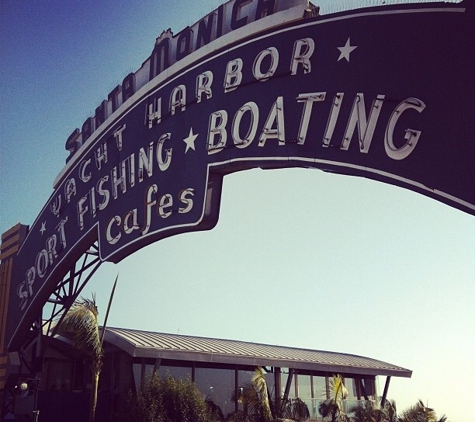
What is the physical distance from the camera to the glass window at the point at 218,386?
2098cm

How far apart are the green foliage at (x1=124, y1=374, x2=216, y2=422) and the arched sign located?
370cm

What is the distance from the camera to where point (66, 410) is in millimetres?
20578

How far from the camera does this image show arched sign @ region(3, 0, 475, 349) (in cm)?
791

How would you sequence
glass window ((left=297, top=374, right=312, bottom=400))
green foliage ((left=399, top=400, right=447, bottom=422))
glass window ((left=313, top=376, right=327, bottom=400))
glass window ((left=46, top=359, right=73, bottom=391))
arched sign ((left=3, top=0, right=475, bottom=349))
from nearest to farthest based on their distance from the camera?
arched sign ((left=3, top=0, right=475, bottom=349)) < green foliage ((left=399, top=400, right=447, bottom=422)) < glass window ((left=46, top=359, right=73, bottom=391)) < glass window ((left=297, top=374, right=312, bottom=400)) < glass window ((left=313, top=376, right=327, bottom=400))

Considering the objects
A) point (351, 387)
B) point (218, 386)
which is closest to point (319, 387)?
point (351, 387)

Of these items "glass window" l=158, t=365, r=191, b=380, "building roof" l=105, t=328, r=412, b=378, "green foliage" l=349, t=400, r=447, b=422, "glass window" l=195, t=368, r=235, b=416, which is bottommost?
"green foliage" l=349, t=400, r=447, b=422

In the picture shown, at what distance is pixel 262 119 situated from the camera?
412 inches

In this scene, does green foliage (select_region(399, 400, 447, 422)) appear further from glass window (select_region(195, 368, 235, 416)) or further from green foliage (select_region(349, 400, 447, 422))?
glass window (select_region(195, 368, 235, 416))

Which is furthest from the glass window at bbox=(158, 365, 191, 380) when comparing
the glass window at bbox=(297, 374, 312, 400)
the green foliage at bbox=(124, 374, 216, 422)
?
the glass window at bbox=(297, 374, 312, 400)

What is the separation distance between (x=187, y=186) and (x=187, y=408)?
6.84 m

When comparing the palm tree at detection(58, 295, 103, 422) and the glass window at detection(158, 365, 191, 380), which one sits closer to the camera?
the palm tree at detection(58, 295, 103, 422)

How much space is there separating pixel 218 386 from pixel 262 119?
1313 centimetres

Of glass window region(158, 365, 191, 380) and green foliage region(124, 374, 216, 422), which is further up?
glass window region(158, 365, 191, 380)

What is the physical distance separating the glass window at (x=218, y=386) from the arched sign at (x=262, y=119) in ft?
20.8
